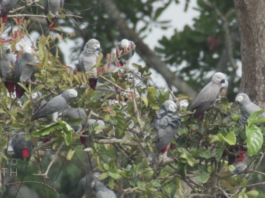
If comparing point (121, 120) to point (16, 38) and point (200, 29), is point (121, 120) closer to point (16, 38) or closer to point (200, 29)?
point (16, 38)

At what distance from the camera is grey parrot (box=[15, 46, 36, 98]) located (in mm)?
2678

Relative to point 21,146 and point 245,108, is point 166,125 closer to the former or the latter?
point 245,108

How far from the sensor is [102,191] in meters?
2.59

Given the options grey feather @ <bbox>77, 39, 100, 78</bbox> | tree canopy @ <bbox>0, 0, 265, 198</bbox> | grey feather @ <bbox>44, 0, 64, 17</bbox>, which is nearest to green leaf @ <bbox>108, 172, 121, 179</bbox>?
tree canopy @ <bbox>0, 0, 265, 198</bbox>

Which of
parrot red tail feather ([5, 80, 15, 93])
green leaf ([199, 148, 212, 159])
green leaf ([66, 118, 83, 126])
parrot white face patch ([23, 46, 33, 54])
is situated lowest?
parrot red tail feather ([5, 80, 15, 93])

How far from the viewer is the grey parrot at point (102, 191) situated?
8.44ft

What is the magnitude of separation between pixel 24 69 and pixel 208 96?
3.75 feet

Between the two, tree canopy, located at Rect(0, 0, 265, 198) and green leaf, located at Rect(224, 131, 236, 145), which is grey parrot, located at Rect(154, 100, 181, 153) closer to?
tree canopy, located at Rect(0, 0, 265, 198)

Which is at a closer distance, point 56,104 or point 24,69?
point 56,104

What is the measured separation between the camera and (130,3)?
6227 mm

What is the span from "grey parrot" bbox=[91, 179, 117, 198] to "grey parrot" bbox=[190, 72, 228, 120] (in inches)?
27.2

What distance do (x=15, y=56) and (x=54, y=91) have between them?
51cm

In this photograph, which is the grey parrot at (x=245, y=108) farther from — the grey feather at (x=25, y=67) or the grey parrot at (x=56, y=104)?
the grey feather at (x=25, y=67)

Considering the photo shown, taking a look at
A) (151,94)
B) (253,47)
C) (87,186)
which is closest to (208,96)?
(151,94)
